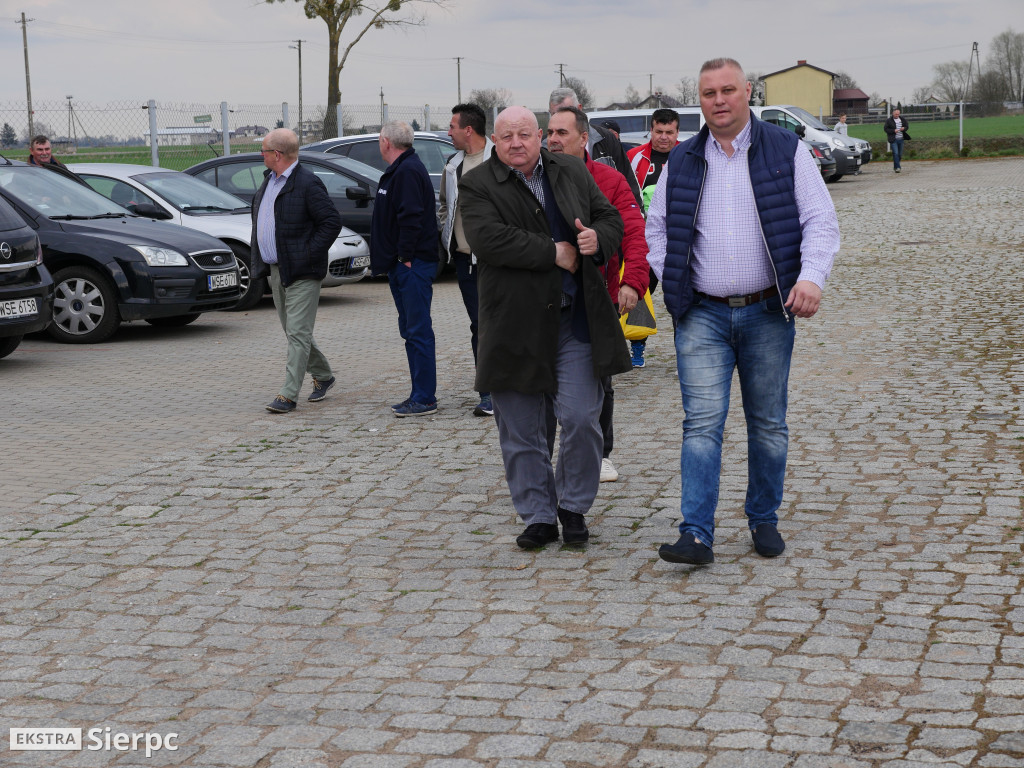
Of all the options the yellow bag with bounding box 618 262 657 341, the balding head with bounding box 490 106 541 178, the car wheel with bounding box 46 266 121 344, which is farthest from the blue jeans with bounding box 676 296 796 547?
the car wheel with bounding box 46 266 121 344

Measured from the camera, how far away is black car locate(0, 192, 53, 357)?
10.4 metres

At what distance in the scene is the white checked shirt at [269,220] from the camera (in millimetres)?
8562

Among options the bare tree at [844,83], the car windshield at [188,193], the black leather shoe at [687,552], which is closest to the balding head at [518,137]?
the black leather shoe at [687,552]

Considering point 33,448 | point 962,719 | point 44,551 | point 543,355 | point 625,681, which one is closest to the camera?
point 962,719

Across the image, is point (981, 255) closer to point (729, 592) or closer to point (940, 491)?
point (940, 491)

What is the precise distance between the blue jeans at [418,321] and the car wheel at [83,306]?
446 centimetres

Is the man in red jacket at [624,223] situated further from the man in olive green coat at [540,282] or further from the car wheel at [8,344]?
the car wheel at [8,344]

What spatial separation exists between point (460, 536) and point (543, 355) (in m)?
1.02

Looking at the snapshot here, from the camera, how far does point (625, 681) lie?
4.01 metres

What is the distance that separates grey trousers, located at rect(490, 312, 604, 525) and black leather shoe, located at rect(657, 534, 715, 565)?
51cm

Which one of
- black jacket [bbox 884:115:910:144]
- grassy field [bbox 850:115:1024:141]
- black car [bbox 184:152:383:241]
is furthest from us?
grassy field [bbox 850:115:1024:141]

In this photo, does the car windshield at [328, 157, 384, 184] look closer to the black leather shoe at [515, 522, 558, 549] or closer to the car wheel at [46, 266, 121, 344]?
the car wheel at [46, 266, 121, 344]

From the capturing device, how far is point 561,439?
5.40 meters

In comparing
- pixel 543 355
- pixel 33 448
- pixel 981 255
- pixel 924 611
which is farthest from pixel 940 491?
pixel 981 255
